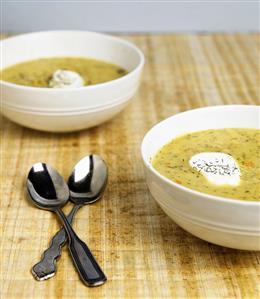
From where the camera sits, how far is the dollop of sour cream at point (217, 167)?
154 centimetres

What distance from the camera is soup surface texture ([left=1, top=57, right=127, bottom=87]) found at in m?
2.27

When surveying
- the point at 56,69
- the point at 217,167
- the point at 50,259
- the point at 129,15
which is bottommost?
the point at 129,15

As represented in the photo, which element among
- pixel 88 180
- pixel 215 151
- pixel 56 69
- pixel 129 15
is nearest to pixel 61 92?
pixel 88 180

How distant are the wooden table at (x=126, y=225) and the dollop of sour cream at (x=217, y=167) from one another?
0.18 meters

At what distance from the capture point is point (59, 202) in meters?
1.76

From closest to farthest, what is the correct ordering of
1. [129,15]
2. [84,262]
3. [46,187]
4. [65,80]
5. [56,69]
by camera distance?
[84,262]
[46,187]
[65,80]
[56,69]
[129,15]

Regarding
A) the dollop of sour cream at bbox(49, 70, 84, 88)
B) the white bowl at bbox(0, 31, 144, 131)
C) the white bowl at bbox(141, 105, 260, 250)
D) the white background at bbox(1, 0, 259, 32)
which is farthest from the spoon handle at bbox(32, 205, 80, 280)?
the white background at bbox(1, 0, 259, 32)

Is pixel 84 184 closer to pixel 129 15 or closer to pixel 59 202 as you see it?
pixel 59 202

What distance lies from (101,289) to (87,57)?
1235mm

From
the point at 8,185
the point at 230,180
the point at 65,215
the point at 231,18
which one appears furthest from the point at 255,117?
the point at 231,18

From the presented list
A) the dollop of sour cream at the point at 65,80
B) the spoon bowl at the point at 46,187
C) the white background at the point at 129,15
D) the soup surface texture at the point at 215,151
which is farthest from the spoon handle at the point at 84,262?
the white background at the point at 129,15

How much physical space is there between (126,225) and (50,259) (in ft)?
0.81

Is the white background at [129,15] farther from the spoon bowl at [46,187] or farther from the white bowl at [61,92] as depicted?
the spoon bowl at [46,187]

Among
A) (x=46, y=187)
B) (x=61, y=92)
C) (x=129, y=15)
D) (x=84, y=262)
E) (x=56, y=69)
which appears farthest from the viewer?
(x=129, y=15)
